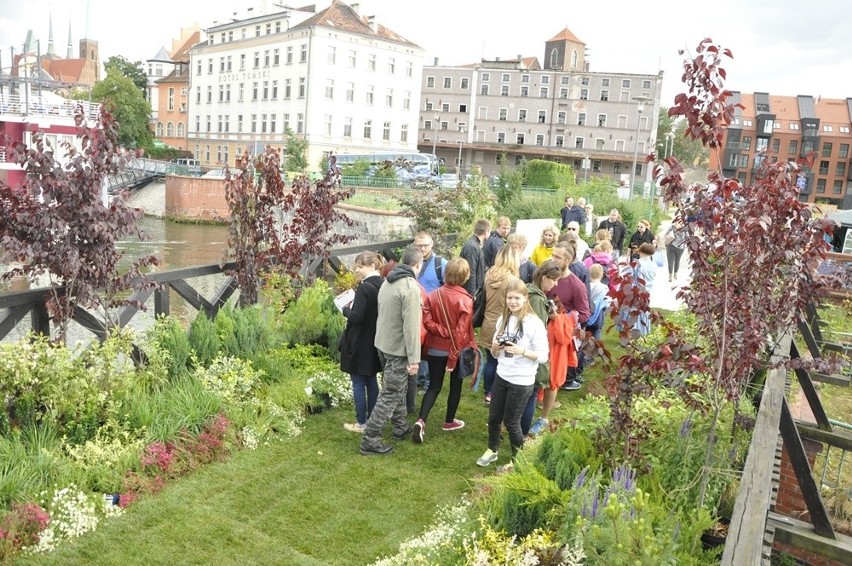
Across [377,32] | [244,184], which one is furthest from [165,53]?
[244,184]

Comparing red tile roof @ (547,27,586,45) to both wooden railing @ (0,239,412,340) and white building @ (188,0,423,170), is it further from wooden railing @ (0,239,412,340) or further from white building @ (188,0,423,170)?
wooden railing @ (0,239,412,340)

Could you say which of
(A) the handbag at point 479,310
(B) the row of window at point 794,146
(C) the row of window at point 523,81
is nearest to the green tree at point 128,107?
(C) the row of window at point 523,81

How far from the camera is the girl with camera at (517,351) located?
19.3ft

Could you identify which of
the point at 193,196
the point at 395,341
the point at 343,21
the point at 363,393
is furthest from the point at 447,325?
the point at 343,21

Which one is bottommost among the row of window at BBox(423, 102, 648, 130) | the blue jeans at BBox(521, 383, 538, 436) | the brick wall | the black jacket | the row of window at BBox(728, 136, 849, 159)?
the brick wall

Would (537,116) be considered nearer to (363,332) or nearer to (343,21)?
(343,21)

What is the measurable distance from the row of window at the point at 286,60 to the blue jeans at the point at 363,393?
55073 mm

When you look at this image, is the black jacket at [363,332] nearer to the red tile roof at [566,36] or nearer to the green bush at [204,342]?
the green bush at [204,342]

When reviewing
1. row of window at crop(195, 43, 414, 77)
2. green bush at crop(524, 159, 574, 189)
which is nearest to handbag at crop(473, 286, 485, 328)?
green bush at crop(524, 159, 574, 189)

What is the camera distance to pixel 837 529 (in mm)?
5207

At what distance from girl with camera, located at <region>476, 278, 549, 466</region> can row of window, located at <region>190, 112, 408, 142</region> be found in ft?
180

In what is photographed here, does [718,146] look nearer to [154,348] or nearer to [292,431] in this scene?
[292,431]

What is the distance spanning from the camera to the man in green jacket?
627cm

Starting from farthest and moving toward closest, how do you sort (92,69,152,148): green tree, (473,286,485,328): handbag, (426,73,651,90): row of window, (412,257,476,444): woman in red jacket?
(426,73,651,90): row of window < (92,69,152,148): green tree < (473,286,485,328): handbag < (412,257,476,444): woman in red jacket
